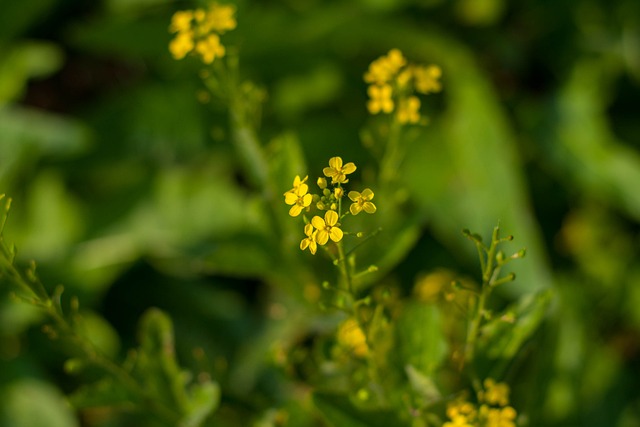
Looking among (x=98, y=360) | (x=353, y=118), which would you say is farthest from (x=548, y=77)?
(x=98, y=360)

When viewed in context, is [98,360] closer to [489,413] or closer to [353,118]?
[489,413]

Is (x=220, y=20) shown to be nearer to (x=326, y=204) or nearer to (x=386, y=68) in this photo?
(x=386, y=68)

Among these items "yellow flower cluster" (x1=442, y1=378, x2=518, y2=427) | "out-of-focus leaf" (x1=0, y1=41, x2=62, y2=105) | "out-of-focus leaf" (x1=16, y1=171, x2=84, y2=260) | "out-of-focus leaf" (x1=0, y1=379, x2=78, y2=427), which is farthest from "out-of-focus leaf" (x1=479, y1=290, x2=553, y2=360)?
"out-of-focus leaf" (x1=0, y1=41, x2=62, y2=105)

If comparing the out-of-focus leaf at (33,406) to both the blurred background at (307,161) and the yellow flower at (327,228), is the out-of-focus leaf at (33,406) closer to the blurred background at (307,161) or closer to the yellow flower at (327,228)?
the blurred background at (307,161)

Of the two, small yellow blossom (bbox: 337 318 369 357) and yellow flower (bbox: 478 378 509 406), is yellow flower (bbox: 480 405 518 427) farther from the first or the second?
small yellow blossom (bbox: 337 318 369 357)

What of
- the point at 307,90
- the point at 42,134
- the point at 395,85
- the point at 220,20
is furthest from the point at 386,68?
the point at 42,134

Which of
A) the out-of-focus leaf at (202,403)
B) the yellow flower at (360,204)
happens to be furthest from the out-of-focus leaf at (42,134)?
the yellow flower at (360,204)

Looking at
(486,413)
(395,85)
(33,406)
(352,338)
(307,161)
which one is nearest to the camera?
(486,413)
